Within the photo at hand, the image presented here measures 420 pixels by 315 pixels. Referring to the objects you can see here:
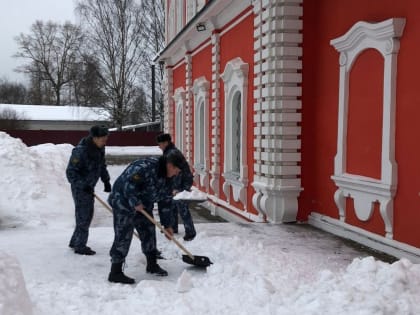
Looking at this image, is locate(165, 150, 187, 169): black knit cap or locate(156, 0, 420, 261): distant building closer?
locate(165, 150, 187, 169): black knit cap

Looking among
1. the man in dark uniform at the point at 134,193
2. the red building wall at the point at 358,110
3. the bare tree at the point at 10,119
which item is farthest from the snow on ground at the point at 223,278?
the bare tree at the point at 10,119

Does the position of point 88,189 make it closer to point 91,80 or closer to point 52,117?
point 91,80

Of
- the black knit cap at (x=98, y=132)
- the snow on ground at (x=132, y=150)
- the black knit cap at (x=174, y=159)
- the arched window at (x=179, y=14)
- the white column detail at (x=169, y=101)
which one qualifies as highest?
the arched window at (x=179, y=14)

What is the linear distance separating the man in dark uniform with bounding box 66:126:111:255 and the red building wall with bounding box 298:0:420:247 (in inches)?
135

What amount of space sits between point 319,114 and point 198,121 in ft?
22.7

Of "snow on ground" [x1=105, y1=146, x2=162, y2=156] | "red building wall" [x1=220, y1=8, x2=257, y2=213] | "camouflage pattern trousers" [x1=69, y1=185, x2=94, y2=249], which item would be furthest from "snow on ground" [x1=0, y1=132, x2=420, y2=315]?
"snow on ground" [x1=105, y1=146, x2=162, y2=156]

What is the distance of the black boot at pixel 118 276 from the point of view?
523cm

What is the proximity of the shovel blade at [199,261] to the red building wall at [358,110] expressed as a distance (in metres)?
2.39

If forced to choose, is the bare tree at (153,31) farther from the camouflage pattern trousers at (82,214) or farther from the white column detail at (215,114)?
the camouflage pattern trousers at (82,214)

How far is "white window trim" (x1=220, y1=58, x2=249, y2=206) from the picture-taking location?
1036 cm

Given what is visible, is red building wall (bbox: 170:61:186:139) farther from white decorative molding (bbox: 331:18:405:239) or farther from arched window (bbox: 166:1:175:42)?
white decorative molding (bbox: 331:18:405:239)

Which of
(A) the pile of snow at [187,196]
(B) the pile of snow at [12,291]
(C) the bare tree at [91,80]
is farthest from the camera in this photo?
(C) the bare tree at [91,80]

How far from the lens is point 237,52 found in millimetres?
10898

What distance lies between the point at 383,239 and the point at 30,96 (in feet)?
203
